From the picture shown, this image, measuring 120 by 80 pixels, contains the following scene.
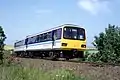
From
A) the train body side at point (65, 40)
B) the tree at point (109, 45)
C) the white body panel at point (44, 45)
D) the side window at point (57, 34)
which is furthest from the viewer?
the white body panel at point (44, 45)

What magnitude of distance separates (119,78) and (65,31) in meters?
13.2

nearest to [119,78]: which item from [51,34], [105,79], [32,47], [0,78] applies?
[105,79]

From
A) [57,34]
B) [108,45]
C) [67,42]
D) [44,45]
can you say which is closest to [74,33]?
[67,42]

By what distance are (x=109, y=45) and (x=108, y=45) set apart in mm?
91

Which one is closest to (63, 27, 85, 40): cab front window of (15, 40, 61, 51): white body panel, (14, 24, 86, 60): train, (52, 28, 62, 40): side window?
(14, 24, 86, 60): train

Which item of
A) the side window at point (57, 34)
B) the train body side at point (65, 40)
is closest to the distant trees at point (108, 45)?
the train body side at point (65, 40)

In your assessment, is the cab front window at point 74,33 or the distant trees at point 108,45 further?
the cab front window at point 74,33

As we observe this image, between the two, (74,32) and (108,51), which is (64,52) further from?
(108,51)

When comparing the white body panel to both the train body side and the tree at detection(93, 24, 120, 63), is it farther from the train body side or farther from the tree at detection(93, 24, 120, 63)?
the tree at detection(93, 24, 120, 63)

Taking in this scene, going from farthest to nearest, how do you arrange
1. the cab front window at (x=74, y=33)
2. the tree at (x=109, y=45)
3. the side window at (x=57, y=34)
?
the side window at (x=57, y=34)
the cab front window at (x=74, y=33)
the tree at (x=109, y=45)

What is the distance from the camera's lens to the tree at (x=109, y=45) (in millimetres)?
21469

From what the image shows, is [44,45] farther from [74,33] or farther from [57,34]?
[74,33]

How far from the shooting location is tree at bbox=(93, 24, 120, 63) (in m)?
21.5

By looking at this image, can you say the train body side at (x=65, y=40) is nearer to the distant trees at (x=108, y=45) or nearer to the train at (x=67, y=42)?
the train at (x=67, y=42)
